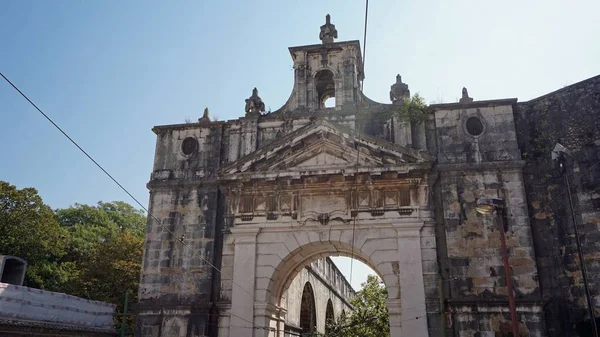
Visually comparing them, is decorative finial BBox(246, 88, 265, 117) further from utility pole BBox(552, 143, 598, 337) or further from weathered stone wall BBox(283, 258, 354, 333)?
utility pole BBox(552, 143, 598, 337)

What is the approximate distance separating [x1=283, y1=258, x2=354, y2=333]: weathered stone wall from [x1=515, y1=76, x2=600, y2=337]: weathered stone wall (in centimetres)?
796

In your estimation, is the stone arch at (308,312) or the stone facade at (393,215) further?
the stone arch at (308,312)

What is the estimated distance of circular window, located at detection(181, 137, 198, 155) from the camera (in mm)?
16141

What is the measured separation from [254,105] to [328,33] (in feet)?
11.6

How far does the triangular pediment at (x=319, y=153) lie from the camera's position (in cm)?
1429

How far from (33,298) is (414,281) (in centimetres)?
1064

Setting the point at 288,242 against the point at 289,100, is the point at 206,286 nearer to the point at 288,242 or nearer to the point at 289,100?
the point at 288,242

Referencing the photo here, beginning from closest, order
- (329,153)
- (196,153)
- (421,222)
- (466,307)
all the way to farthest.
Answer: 1. (466,307)
2. (421,222)
3. (329,153)
4. (196,153)

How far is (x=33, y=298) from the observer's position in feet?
49.2

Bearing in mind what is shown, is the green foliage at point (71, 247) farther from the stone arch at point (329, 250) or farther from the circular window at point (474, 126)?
the circular window at point (474, 126)

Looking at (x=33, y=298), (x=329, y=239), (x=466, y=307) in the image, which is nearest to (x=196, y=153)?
(x=329, y=239)

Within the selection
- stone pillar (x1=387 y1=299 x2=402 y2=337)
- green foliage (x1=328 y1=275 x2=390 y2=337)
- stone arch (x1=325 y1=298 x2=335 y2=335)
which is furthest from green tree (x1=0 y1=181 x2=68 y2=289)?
stone pillar (x1=387 y1=299 x2=402 y2=337)

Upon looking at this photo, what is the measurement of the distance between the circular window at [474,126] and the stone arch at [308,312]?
12.2 metres

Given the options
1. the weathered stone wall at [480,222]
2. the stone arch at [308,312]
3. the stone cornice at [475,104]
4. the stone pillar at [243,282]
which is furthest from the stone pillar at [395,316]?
the stone arch at [308,312]
